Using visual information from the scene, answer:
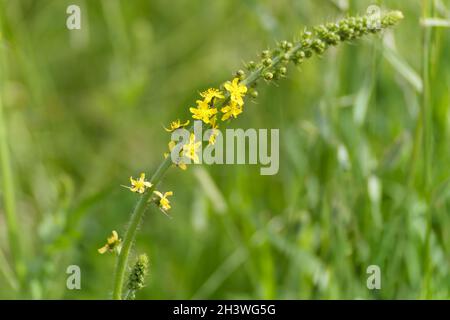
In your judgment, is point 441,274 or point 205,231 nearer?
point 441,274

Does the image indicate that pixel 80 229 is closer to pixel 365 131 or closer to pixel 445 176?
pixel 365 131

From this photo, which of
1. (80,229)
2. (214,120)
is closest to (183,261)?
(80,229)

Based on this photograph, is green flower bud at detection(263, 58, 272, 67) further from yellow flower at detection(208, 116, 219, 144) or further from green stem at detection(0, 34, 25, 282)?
green stem at detection(0, 34, 25, 282)

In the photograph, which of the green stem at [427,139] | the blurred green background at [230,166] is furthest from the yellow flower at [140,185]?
the green stem at [427,139]

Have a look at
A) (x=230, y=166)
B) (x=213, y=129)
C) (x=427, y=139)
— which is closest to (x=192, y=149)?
(x=213, y=129)

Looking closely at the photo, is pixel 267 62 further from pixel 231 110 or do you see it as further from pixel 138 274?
pixel 138 274
